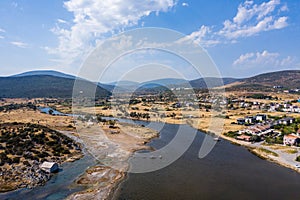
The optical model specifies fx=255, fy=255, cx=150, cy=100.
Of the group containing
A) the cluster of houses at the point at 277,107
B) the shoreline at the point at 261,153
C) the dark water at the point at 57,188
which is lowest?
the dark water at the point at 57,188

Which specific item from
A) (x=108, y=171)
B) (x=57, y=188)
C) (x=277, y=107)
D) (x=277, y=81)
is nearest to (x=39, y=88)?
(x=277, y=107)

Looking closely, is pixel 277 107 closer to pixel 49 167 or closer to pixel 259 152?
pixel 259 152

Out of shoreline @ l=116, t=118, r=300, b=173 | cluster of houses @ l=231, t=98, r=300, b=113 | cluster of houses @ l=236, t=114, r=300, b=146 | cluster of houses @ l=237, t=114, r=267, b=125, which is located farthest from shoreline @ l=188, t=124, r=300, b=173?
cluster of houses @ l=231, t=98, r=300, b=113

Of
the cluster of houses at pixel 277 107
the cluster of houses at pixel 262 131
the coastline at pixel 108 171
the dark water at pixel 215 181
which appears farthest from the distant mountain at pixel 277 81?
the dark water at pixel 215 181

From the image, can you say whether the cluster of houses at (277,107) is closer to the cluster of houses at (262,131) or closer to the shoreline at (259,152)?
the cluster of houses at (262,131)

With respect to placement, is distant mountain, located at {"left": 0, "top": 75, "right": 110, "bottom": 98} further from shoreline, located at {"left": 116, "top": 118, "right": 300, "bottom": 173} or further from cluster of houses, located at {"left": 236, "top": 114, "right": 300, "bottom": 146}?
shoreline, located at {"left": 116, "top": 118, "right": 300, "bottom": 173}

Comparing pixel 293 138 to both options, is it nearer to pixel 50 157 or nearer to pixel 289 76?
pixel 50 157

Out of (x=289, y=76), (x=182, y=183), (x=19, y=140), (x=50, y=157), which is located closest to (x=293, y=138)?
(x=182, y=183)

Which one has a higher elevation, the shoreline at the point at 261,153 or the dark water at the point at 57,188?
the shoreline at the point at 261,153
